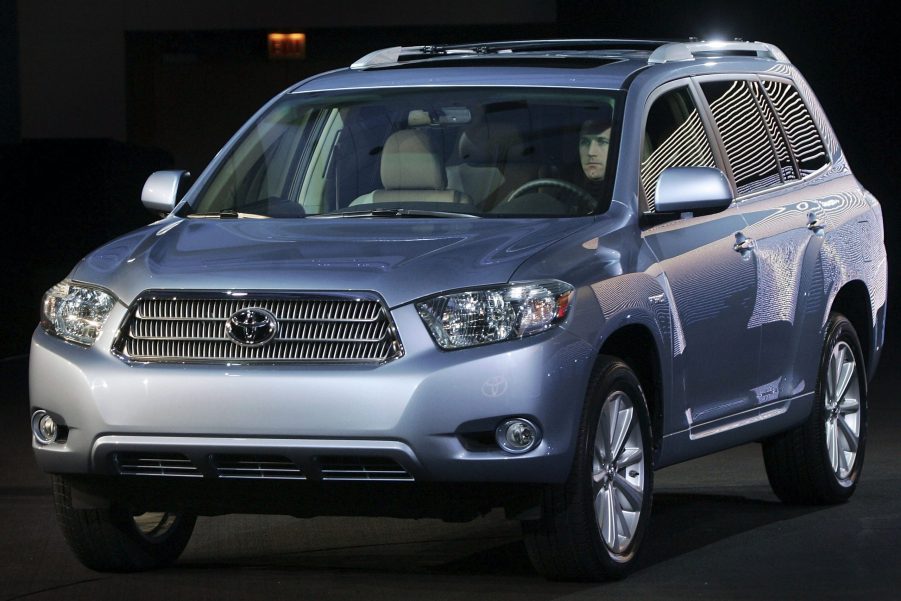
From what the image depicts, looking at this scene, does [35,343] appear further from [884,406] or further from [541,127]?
[884,406]

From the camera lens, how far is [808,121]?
9.66 m

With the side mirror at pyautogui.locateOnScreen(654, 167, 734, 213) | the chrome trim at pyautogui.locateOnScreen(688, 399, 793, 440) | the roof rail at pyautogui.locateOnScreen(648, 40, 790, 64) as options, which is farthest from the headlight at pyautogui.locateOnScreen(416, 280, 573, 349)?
the roof rail at pyautogui.locateOnScreen(648, 40, 790, 64)

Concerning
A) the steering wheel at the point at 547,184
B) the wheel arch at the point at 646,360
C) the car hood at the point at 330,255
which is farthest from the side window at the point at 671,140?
the car hood at the point at 330,255

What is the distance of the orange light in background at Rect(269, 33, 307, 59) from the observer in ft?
110

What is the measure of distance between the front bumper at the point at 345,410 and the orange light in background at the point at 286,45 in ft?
88.0

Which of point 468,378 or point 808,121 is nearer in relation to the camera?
point 468,378

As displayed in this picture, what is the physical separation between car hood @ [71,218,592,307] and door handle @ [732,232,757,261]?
1046 mm

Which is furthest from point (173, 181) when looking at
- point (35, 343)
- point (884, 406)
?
point (884, 406)

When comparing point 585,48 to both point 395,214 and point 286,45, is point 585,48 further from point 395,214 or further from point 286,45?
point 286,45

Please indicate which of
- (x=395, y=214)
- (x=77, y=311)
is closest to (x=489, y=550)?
(x=395, y=214)

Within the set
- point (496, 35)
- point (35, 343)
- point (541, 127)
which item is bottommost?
point (496, 35)

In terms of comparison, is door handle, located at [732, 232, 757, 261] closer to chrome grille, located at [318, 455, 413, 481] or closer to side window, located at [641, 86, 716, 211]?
side window, located at [641, 86, 716, 211]

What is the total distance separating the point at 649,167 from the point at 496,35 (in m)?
23.8

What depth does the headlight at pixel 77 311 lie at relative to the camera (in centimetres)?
700
